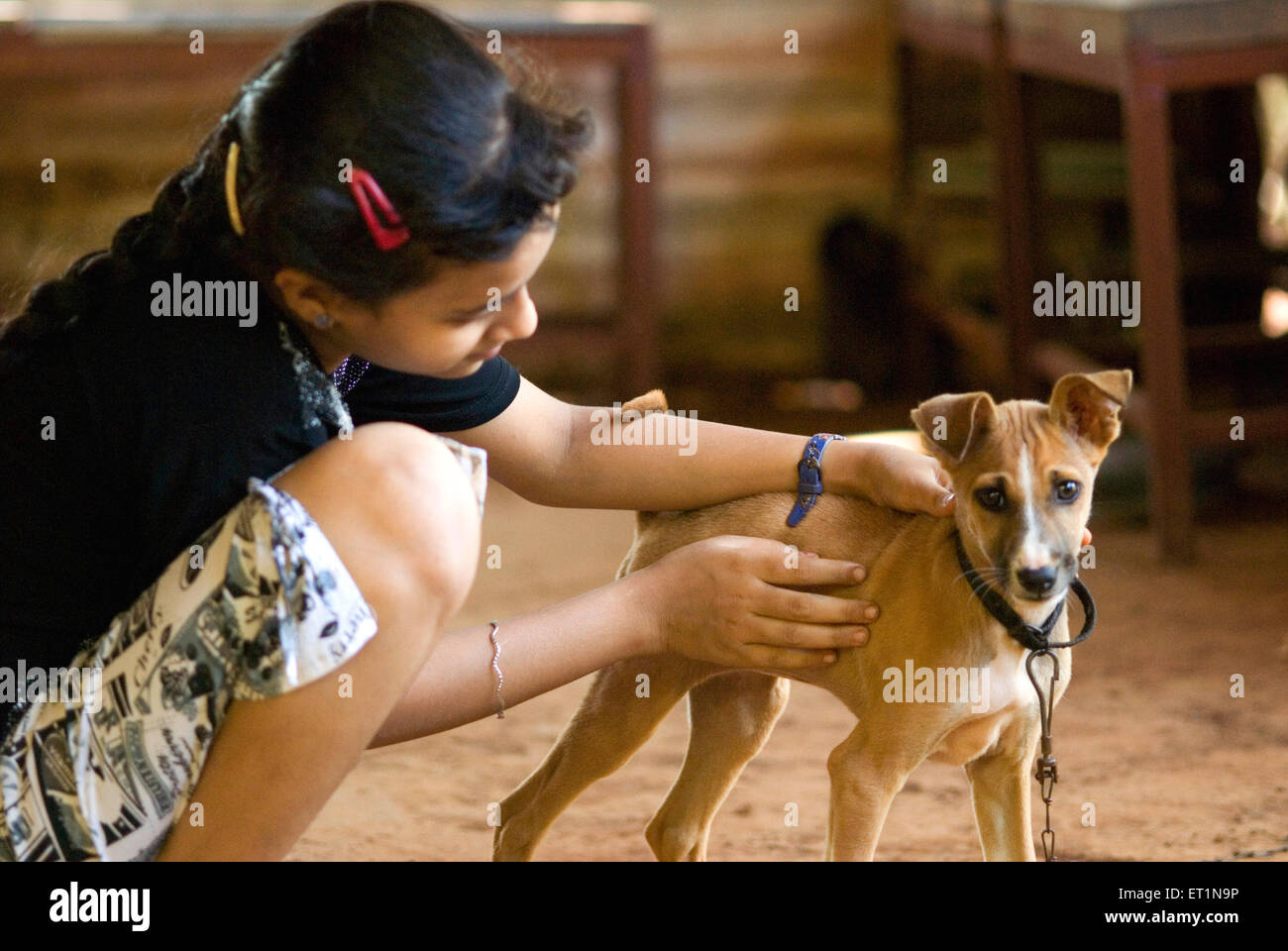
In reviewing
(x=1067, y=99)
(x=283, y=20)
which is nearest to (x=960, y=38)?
(x=1067, y=99)

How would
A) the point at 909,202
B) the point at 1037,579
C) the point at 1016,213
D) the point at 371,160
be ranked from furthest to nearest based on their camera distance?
the point at 909,202 → the point at 1016,213 → the point at 1037,579 → the point at 371,160

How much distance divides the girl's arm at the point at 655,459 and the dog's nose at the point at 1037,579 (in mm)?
292

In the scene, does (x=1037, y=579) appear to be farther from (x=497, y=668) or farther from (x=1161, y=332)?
(x=1161, y=332)

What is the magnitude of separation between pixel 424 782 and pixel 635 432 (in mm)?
1014

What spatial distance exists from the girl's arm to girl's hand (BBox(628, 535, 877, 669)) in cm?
19

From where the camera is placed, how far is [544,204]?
166 cm

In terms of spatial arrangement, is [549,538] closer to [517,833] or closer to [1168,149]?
[1168,149]

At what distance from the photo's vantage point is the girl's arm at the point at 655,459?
2.20 metres

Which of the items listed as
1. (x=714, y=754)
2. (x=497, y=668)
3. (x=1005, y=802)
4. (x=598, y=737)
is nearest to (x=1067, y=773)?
(x=1005, y=802)

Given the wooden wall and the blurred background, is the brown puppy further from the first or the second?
the wooden wall

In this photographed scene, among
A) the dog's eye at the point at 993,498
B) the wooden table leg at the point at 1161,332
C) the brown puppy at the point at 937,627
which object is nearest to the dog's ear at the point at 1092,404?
the brown puppy at the point at 937,627

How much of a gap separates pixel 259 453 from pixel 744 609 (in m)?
0.68

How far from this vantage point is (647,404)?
2.27 metres

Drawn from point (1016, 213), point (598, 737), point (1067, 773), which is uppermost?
point (1016, 213)
